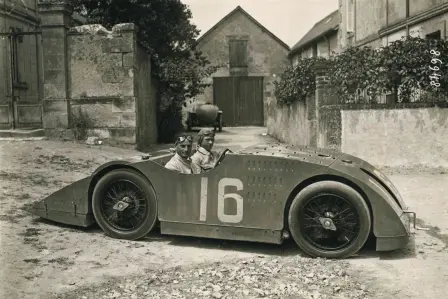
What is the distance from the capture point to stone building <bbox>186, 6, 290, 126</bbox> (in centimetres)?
2925

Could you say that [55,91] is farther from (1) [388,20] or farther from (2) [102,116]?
(1) [388,20]

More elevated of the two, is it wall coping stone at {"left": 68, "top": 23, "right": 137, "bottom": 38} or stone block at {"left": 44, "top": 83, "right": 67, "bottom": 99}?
wall coping stone at {"left": 68, "top": 23, "right": 137, "bottom": 38}

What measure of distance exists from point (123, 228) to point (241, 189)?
1.46m

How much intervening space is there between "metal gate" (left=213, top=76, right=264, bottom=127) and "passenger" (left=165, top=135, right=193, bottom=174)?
23.7 meters

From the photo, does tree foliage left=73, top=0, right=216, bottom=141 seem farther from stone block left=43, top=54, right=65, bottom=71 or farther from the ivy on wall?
the ivy on wall

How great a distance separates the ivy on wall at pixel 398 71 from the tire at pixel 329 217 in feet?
18.6

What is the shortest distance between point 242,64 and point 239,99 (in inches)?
88.2

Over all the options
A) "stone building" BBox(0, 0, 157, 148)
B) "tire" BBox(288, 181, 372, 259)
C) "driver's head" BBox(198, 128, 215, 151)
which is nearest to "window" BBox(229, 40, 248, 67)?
"stone building" BBox(0, 0, 157, 148)

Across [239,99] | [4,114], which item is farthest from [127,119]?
[239,99]

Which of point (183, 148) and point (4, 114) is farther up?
point (4, 114)

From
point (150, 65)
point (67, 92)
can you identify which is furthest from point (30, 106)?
point (150, 65)

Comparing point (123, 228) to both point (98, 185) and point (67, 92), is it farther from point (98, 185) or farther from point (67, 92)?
point (67, 92)

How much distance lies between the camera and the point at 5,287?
12.4ft

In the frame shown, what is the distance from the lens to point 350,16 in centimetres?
2100
